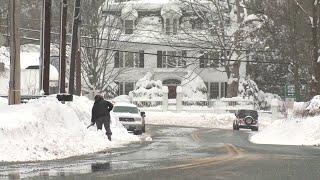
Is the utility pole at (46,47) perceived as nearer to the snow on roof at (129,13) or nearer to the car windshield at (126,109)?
the car windshield at (126,109)

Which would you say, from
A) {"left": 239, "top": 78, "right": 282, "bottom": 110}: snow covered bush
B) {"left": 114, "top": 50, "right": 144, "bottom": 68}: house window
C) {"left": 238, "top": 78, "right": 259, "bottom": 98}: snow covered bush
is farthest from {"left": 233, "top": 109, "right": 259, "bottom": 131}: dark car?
{"left": 114, "top": 50, "right": 144, "bottom": 68}: house window

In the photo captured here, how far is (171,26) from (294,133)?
116ft

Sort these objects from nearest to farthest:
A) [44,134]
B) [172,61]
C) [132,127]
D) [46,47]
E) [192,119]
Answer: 1. [44,134]
2. [46,47]
3. [132,127]
4. [192,119]
5. [172,61]

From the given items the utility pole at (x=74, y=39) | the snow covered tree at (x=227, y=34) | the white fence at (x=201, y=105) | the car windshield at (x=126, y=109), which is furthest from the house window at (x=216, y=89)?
the utility pole at (x=74, y=39)

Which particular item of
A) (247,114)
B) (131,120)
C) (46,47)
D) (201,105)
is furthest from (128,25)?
(46,47)

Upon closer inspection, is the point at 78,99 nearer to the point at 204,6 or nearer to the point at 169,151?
the point at 169,151

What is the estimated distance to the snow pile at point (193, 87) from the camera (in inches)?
2272

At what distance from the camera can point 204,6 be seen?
192 ft

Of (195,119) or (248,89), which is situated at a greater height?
(248,89)

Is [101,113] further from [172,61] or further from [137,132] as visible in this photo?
[172,61]

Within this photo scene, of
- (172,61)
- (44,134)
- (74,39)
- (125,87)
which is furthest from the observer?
(125,87)

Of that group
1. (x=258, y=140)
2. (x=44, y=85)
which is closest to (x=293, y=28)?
(x=258, y=140)

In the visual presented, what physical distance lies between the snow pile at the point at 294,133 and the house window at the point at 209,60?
27199 mm

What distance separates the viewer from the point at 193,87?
59.4 m
